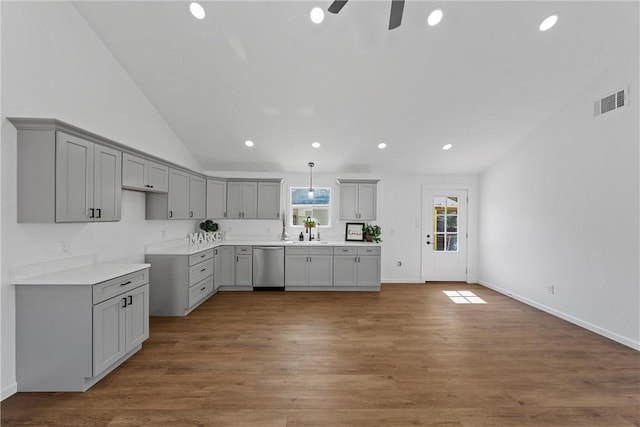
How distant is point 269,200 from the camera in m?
5.95

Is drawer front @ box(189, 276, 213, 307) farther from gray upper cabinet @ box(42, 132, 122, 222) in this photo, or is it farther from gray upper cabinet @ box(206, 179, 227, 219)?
gray upper cabinet @ box(42, 132, 122, 222)

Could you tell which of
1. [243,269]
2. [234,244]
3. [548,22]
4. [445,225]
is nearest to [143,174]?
[234,244]

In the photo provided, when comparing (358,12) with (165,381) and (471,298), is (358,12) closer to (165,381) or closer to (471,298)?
(165,381)

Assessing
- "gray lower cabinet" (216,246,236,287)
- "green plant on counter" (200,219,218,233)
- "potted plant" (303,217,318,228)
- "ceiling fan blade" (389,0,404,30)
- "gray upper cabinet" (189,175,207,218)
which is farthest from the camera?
"potted plant" (303,217,318,228)

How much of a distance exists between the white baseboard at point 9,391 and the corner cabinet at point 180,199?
91.4 inches

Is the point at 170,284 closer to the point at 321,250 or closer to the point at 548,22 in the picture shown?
the point at 321,250

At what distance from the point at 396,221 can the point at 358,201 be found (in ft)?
3.38

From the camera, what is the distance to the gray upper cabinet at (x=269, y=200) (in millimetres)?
5938

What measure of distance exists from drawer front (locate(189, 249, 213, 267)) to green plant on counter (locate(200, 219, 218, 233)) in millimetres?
971

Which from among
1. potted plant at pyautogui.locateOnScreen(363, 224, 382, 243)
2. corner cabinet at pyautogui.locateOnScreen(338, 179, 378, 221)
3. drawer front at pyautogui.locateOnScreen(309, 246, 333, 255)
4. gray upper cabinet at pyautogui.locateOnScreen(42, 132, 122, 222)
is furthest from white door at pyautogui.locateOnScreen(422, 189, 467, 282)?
gray upper cabinet at pyautogui.locateOnScreen(42, 132, 122, 222)

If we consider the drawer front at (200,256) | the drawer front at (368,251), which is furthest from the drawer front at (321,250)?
the drawer front at (200,256)

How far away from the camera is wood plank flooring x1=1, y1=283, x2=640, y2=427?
210 centimetres

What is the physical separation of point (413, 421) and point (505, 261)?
455 cm

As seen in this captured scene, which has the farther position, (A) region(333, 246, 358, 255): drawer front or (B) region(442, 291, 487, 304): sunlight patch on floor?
(A) region(333, 246, 358, 255): drawer front
